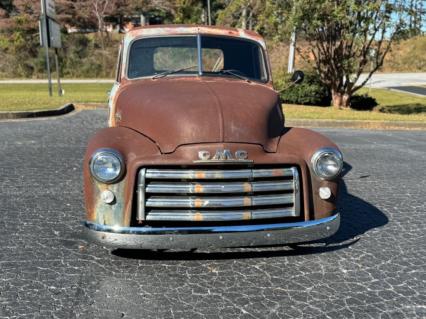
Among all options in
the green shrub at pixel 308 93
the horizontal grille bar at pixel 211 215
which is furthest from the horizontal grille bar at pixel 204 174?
the green shrub at pixel 308 93

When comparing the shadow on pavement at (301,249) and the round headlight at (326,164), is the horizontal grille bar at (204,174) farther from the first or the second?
the shadow on pavement at (301,249)

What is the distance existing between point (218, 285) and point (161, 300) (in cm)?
45

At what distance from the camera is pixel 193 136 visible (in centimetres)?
351

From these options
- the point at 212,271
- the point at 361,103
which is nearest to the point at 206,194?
the point at 212,271

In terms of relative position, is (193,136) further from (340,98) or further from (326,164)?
(340,98)

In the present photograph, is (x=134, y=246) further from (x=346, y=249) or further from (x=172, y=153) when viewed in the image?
(x=346, y=249)

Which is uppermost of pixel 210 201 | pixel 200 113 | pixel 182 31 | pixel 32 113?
pixel 182 31

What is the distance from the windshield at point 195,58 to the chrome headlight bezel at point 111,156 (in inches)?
62.2

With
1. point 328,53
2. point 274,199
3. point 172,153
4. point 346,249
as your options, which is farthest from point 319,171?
point 328,53

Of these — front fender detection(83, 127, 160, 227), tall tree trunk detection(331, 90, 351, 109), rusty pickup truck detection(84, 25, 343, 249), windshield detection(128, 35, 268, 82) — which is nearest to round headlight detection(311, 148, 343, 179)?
rusty pickup truck detection(84, 25, 343, 249)

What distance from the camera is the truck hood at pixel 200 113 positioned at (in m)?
3.55

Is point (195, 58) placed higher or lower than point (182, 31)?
lower

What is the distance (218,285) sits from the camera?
3.34 metres

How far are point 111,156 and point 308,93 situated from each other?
13433 mm
